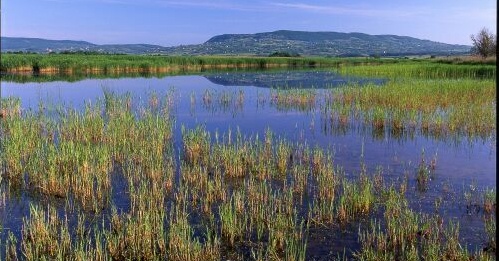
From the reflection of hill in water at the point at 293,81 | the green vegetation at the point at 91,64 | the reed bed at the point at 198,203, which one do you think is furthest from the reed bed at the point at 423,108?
the green vegetation at the point at 91,64

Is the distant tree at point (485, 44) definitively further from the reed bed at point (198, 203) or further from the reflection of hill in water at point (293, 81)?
the reed bed at point (198, 203)

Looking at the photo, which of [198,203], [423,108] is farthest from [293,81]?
[198,203]

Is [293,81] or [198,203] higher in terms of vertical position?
[293,81]

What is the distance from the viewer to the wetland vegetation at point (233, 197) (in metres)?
6.93

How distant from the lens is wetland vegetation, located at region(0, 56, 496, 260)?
693 cm

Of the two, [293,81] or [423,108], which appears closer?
[423,108]

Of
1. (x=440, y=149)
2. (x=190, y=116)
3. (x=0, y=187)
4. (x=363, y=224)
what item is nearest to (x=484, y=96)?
(x=440, y=149)

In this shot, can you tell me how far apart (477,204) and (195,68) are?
59.8 meters

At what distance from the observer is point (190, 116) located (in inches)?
824

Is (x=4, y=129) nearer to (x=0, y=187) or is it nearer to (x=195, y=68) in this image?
(x=0, y=187)

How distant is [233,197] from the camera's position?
31.5ft

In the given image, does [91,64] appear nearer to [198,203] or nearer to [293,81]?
[293,81]

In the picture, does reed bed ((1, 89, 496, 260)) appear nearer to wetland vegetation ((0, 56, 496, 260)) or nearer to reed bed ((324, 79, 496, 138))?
wetland vegetation ((0, 56, 496, 260))

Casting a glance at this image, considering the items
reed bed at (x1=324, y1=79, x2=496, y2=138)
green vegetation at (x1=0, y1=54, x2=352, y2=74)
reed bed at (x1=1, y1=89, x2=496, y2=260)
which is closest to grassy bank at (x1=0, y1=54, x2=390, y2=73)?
green vegetation at (x1=0, y1=54, x2=352, y2=74)
